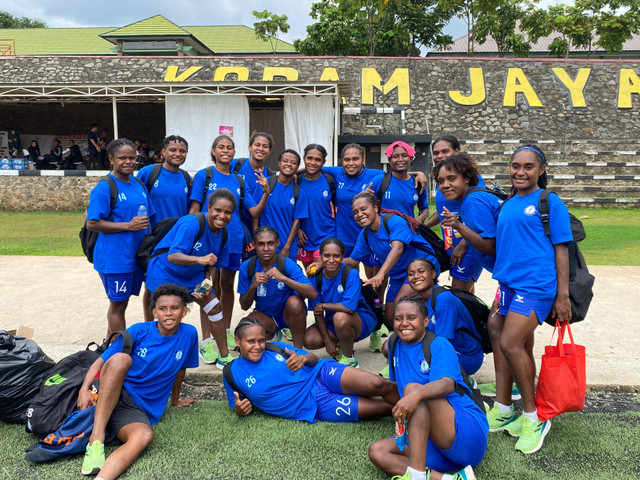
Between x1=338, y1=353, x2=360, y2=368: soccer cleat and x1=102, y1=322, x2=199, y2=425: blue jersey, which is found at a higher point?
x1=102, y1=322, x2=199, y2=425: blue jersey

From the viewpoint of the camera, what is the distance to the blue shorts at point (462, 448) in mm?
2832

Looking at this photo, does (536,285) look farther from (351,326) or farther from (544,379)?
(351,326)

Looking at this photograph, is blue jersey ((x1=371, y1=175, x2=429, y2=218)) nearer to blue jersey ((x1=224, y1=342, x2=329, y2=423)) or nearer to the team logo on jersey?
blue jersey ((x1=224, y1=342, x2=329, y2=423))

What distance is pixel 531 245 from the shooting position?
3188 millimetres

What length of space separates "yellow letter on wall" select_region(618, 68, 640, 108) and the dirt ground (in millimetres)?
12658

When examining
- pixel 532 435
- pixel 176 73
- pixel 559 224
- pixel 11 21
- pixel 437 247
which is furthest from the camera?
→ pixel 11 21

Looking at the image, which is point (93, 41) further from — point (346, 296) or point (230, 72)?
point (346, 296)

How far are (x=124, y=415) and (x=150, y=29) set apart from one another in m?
25.4

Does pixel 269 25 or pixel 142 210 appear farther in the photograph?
pixel 269 25

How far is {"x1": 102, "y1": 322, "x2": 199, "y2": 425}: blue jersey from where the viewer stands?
3.45 meters

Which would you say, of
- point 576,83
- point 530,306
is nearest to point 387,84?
point 576,83

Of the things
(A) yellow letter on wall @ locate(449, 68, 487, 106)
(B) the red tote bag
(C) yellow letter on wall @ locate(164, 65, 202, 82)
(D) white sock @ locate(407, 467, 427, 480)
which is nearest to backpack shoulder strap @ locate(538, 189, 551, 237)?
(B) the red tote bag

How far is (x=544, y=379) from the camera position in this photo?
3.22 m

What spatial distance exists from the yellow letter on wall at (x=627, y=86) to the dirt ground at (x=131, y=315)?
1266 centimetres
